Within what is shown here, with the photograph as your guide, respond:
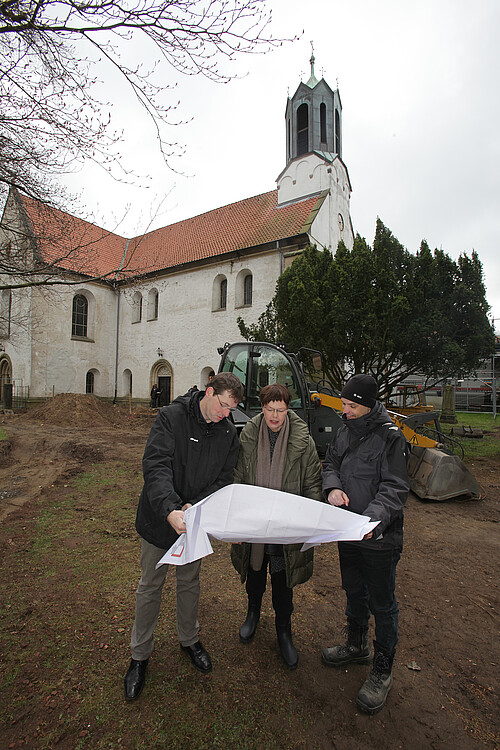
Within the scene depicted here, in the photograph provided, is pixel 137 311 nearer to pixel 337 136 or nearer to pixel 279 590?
pixel 337 136

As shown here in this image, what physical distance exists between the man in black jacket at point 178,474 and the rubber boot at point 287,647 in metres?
0.49

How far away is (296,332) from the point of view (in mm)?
12383

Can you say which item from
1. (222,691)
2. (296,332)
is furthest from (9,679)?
(296,332)

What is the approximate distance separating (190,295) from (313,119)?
38.7ft

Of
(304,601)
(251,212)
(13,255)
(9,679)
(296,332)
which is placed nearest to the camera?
(9,679)

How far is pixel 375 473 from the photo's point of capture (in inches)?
87.5

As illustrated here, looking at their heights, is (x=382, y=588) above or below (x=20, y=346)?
below

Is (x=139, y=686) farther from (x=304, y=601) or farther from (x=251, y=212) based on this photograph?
(x=251, y=212)

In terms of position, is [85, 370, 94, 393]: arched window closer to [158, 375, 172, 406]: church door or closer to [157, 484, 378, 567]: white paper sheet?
[158, 375, 172, 406]: church door

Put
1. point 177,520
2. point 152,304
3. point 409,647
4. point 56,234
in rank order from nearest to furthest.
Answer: point 177,520, point 409,647, point 56,234, point 152,304

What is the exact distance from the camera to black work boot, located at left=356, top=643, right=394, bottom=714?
2.09 metres

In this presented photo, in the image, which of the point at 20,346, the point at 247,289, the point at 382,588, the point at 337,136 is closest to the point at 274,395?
the point at 382,588

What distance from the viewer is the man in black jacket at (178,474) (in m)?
2.17

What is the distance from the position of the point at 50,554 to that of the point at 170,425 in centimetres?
289
